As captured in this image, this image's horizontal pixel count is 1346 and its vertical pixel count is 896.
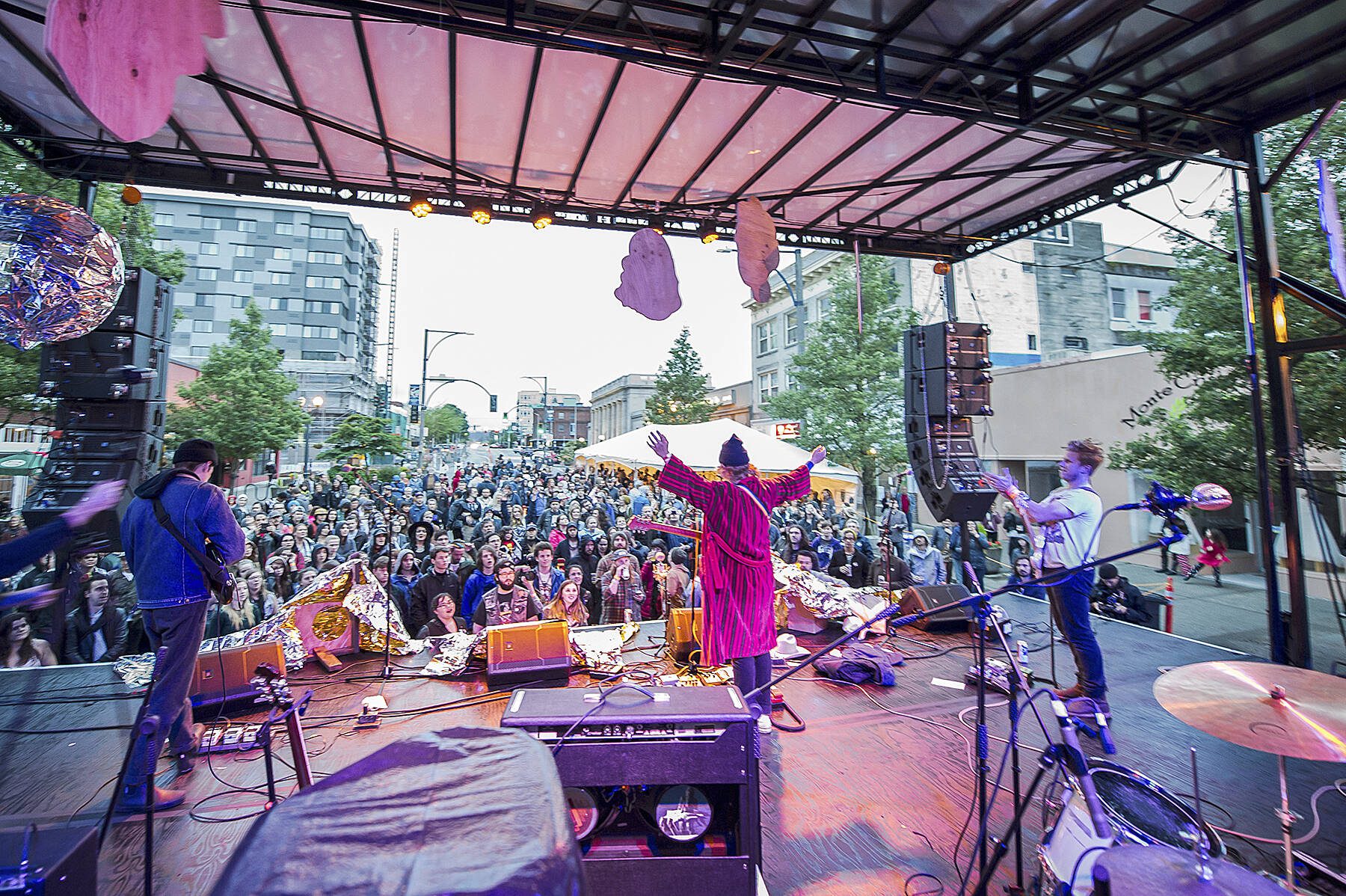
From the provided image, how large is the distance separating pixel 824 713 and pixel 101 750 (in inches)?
201

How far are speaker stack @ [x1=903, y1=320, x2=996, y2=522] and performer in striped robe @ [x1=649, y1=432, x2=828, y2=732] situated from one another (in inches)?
121

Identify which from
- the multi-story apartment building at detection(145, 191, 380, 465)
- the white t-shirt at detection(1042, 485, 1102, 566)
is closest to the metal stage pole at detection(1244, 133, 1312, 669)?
the white t-shirt at detection(1042, 485, 1102, 566)

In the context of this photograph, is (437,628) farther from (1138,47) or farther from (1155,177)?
(1155,177)

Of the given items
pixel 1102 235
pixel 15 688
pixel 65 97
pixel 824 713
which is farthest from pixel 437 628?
pixel 1102 235

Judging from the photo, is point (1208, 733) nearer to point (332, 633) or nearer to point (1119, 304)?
point (332, 633)

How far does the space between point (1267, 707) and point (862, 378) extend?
14.2 metres

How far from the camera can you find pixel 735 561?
382 centimetres

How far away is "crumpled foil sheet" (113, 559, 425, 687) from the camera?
5.29 meters

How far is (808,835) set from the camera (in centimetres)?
302

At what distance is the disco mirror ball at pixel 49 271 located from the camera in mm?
3592

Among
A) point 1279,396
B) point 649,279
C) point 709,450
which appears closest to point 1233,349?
point 1279,396

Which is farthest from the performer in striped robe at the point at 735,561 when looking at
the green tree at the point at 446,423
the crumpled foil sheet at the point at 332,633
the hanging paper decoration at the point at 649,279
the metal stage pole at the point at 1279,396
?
the green tree at the point at 446,423

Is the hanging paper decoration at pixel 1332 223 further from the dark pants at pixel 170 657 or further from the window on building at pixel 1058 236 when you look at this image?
the window on building at pixel 1058 236

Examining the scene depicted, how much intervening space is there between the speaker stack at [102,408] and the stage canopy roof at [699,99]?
84.8 inches
